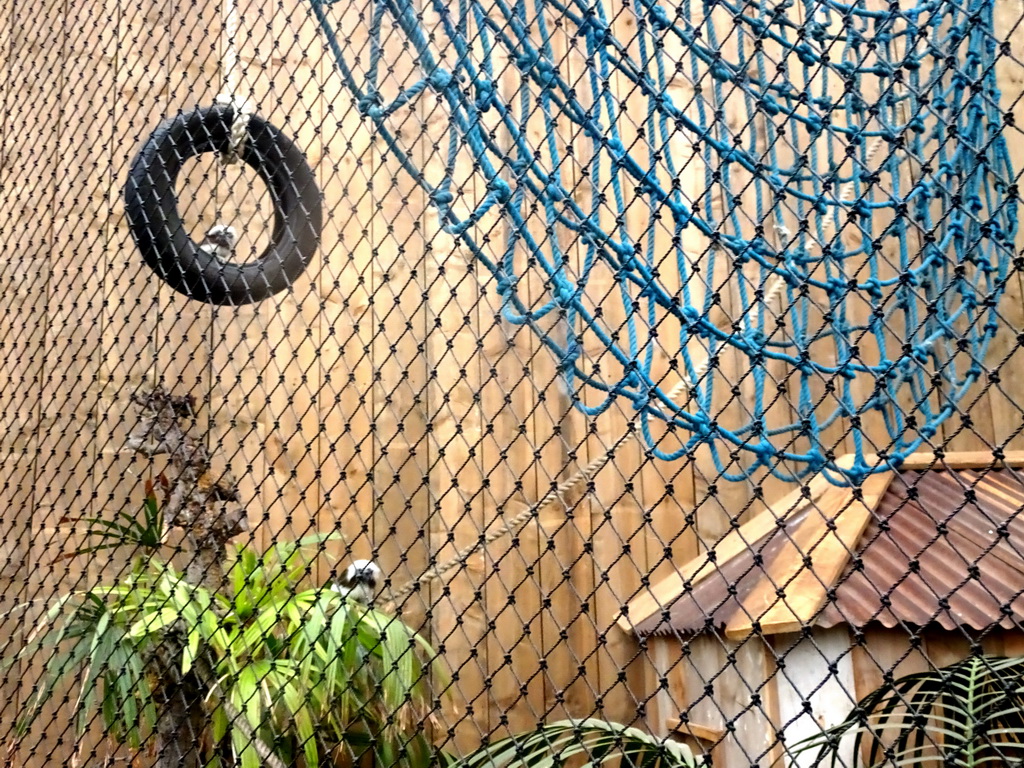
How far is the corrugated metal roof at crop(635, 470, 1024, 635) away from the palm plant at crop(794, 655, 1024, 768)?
93mm

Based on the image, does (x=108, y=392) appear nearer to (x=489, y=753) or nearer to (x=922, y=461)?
(x=489, y=753)

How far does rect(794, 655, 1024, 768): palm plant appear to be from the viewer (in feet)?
3.59

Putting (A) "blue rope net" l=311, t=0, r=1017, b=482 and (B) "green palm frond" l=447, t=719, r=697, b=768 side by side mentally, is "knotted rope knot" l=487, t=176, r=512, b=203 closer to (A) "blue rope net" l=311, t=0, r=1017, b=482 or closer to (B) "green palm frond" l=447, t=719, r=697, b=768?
(A) "blue rope net" l=311, t=0, r=1017, b=482

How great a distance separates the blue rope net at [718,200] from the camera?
1.47 meters

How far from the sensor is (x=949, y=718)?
1239 mm

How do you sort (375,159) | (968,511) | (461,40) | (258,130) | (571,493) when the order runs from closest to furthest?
(461,40) < (968,511) < (258,130) < (571,493) < (375,159)

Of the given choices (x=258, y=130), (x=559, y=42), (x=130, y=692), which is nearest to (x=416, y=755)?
(x=130, y=692)

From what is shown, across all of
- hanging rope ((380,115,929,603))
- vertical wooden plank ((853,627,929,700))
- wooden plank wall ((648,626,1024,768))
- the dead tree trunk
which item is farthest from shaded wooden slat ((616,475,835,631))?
the dead tree trunk

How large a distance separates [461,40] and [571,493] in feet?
4.29

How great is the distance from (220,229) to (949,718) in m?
1.66

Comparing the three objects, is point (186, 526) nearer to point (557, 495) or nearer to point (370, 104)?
point (557, 495)

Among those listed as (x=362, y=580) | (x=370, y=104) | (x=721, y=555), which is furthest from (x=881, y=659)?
(x=370, y=104)

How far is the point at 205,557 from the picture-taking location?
2.05 meters

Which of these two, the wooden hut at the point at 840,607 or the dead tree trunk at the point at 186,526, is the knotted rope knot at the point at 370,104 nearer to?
the dead tree trunk at the point at 186,526
